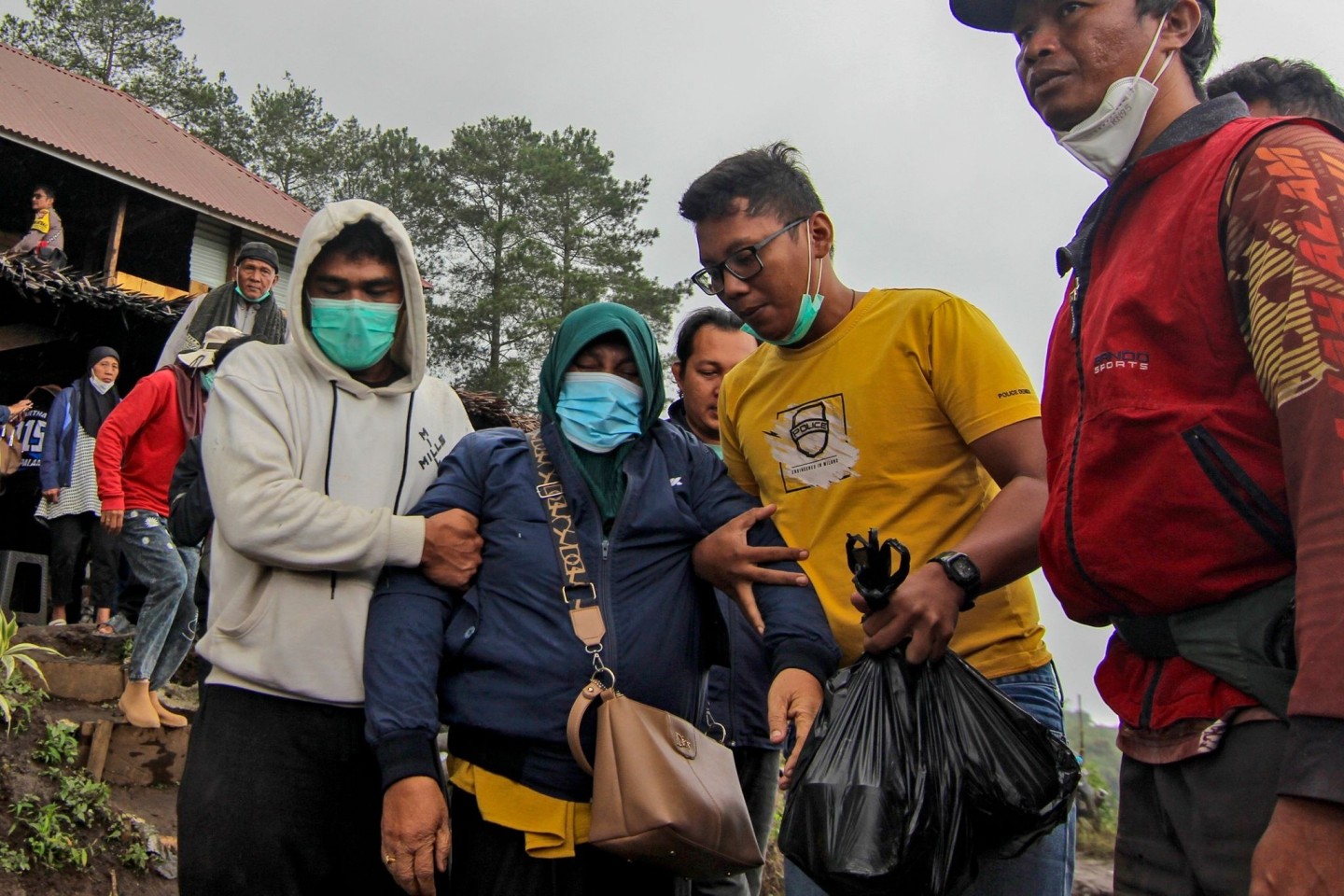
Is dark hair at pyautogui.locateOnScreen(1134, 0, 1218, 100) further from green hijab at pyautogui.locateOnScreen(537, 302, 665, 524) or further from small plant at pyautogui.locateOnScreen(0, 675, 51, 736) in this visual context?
small plant at pyautogui.locateOnScreen(0, 675, 51, 736)

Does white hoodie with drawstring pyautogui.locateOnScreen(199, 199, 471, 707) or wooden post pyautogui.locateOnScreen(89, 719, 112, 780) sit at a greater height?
white hoodie with drawstring pyautogui.locateOnScreen(199, 199, 471, 707)

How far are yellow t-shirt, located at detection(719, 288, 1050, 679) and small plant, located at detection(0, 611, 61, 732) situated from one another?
4.69 meters

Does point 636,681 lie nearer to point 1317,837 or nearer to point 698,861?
point 698,861

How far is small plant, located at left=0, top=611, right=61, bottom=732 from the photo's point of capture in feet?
17.8

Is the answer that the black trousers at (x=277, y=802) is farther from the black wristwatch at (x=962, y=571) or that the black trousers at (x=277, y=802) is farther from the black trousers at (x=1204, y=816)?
the black trousers at (x=1204, y=816)

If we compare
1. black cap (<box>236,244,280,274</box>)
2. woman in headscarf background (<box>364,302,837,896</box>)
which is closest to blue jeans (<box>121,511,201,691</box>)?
black cap (<box>236,244,280,274</box>)

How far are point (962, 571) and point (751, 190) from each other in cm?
120

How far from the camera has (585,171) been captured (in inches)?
1104

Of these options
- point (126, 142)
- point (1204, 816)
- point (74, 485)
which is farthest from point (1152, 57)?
point (126, 142)

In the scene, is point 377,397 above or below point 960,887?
above

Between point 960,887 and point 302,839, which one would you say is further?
→ point 302,839

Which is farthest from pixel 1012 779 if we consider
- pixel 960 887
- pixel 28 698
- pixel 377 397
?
pixel 28 698

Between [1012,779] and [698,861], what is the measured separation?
2.09 feet

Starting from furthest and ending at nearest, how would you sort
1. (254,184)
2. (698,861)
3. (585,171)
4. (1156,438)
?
(585,171) < (254,184) < (698,861) < (1156,438)
